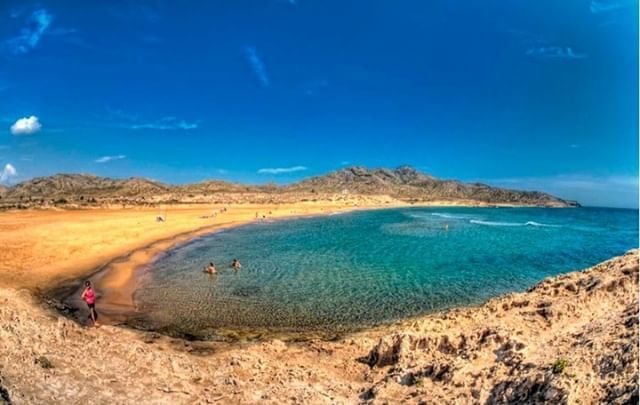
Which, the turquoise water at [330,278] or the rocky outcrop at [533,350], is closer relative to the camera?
the rocky outcrop at [533,350]

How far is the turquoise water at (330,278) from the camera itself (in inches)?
909

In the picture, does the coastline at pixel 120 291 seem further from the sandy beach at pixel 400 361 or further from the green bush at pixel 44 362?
the green bush at pixel 44 362

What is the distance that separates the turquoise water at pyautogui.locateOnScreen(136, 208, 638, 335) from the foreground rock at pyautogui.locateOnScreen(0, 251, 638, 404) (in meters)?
7.63

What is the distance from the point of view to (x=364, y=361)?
46.0 feet

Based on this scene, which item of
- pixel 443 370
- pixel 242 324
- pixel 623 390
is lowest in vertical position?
pixel 242 324

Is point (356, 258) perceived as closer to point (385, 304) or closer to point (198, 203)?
point (385, 304)

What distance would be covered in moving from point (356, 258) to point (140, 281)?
20.1m

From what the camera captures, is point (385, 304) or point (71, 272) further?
point (71, 272)

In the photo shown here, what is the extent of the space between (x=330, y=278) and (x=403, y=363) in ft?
65.8

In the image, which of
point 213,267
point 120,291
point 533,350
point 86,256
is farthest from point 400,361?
point 86,256

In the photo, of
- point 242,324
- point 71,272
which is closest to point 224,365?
point 242,324

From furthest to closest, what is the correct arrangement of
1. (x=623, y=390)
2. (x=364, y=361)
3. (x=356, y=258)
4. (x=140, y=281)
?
(x=356, y=258), (x=140, y=281), (x=364, y=361), (x=623, y=390)

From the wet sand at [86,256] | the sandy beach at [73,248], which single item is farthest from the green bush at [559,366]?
the sandy beach at [73,248]

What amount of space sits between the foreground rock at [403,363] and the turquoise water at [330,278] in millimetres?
7630
